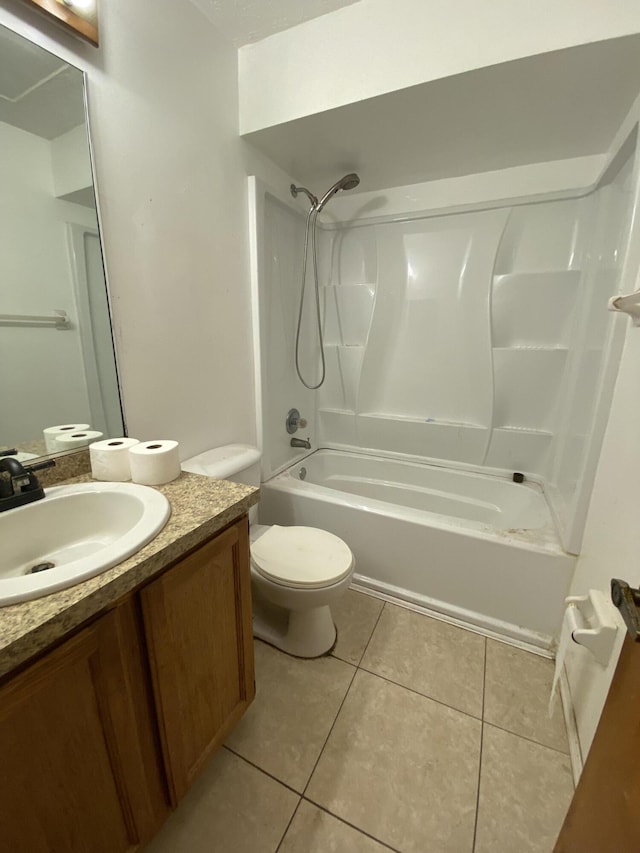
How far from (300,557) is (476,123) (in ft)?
6.15

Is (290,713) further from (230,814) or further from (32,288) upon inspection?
(32,288)

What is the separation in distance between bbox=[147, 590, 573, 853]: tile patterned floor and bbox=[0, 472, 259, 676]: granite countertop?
0.79 m

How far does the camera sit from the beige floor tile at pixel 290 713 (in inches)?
40.4

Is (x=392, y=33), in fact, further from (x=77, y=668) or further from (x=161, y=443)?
(x=77, y=668)

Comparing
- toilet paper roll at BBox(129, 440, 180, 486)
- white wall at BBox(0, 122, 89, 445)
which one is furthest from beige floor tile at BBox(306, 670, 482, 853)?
white wall at BBox(0, 122, 89, 445)

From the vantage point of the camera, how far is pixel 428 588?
1.57 metres

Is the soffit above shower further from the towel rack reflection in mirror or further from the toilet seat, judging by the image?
the toilet seat

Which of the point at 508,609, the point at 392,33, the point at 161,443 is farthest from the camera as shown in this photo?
the point at 508,609

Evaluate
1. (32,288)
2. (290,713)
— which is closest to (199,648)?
(290,713)

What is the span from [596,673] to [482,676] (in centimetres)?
44

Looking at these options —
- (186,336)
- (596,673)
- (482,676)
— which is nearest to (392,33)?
(186,336)

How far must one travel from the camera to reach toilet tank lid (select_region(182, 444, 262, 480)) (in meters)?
1.28

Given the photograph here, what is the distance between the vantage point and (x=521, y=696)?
3.95 ft

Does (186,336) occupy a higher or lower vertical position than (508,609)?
higher
